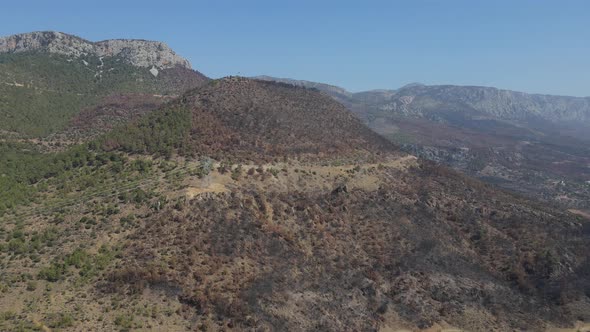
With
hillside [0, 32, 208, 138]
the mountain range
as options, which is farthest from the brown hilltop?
hillside [0, 32, 208, 138]

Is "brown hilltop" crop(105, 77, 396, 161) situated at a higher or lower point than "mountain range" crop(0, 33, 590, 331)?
higher

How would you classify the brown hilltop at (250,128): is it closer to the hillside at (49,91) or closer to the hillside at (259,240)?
the hillside at (259,240)

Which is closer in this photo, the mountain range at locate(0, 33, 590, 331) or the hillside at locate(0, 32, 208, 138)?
the mountain range at locate(0, 33, 590, 331)

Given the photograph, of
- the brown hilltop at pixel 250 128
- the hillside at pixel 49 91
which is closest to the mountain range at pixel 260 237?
the brown hilltop at pixel 250 128

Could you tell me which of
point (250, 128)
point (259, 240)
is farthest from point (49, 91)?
point (259, 240)

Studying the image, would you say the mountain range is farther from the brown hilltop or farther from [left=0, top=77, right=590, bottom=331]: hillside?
the brown hilltop

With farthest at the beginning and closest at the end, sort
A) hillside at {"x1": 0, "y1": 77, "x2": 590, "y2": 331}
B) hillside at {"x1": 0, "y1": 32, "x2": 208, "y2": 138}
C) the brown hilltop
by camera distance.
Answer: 1. hillside at {"x1": 0, "y1": 32, "x2": 208, "y2": 138}
2. the brown hilltop
3. hillside at {"x1": 0, "y1": 77, "x2": 590, "y2": 331}

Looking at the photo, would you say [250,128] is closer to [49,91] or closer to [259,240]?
[259,240]
